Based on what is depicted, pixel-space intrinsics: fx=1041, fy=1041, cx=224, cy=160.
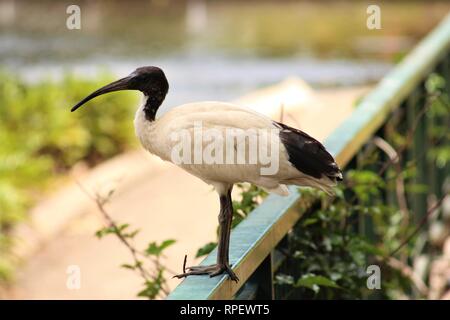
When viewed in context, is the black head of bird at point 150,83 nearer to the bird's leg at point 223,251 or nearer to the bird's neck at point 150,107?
the bird's neck at point 150,107

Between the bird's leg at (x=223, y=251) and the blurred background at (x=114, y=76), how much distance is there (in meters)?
3.56

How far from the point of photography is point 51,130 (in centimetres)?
1123

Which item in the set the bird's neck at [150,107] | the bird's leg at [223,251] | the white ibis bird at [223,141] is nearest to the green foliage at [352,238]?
the bird's leg at [223,251]

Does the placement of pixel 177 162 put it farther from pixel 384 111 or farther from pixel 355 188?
pixel 384 111

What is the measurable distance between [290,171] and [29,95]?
9.21 m

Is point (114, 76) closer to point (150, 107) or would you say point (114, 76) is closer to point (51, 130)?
A: point (51, 130)

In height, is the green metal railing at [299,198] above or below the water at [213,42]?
above

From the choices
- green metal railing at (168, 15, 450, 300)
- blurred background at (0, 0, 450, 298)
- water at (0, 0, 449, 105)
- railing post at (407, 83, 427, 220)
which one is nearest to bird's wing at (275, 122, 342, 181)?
green metal railing at (168, 15, 450, 300)

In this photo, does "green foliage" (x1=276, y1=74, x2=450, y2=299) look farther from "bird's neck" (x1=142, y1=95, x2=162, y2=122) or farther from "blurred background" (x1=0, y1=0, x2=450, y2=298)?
"blurred background" (x1=0, y1=0, x2=450, y2=298)

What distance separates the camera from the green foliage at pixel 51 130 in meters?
9.82

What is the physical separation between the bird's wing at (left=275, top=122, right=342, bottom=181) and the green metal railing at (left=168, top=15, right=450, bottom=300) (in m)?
0.37

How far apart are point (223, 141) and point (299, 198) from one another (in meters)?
1.12
